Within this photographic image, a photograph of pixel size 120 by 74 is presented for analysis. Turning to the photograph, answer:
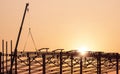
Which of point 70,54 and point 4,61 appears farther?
point 4,61

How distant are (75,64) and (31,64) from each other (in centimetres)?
502

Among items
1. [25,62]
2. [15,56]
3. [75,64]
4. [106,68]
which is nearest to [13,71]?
[25,62]

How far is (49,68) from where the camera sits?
44.0 meters

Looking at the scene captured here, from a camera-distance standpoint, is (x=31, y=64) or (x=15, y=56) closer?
(x=15, y=56)

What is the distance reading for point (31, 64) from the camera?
4244cm

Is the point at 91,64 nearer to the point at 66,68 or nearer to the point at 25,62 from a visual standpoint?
the point at 66,68

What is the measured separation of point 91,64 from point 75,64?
1979 millimetres

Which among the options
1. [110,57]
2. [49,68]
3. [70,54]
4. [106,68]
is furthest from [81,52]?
[106,68]

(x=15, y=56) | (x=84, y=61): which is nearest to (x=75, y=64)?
(x=84, y=61)

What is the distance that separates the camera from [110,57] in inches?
1612

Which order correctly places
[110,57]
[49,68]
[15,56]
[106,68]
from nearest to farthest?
[15,56] < [110,57] < [49,68] < [106,68]

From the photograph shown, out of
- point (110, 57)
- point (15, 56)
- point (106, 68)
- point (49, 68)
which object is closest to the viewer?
point (15, 56)

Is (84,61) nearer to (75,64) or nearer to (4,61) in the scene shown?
(75,64)

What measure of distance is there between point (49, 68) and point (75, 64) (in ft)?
9.28
